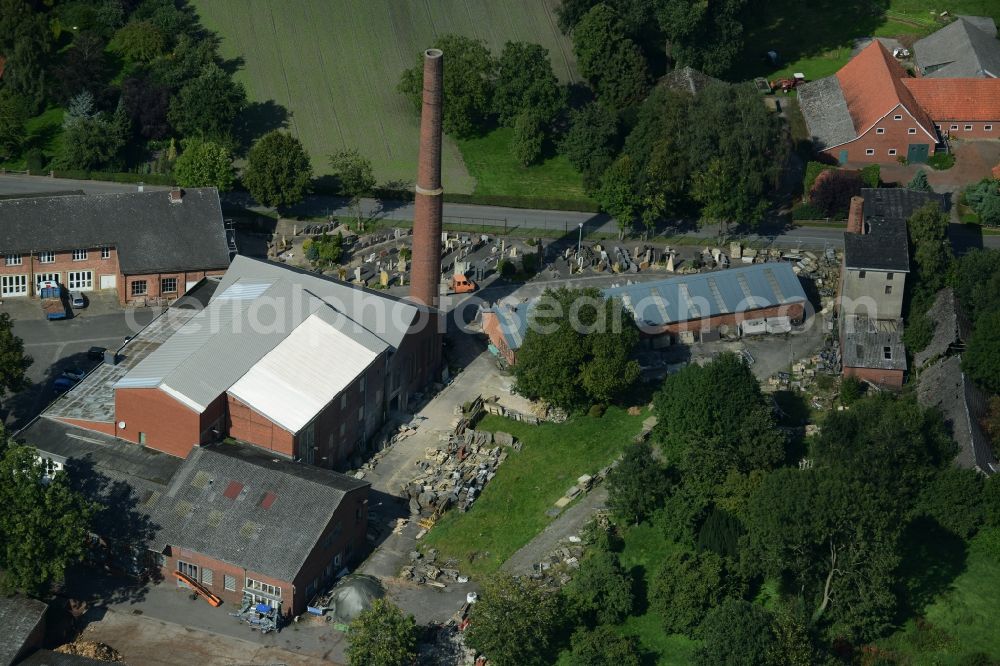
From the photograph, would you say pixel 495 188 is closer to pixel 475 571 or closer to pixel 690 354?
pixel 690 354

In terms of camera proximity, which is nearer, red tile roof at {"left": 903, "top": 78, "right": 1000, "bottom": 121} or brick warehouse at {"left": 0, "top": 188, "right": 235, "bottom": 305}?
Answer: brick warehouse at {"left": 0, "top": 188, "right": 235, "bottom": 305}

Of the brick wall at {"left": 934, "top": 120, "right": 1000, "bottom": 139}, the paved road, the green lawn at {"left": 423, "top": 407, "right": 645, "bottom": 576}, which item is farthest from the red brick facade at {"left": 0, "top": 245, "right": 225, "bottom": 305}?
the brick wall at {"left": 934, "top": 120, "right": 1000, "bottom": 139}

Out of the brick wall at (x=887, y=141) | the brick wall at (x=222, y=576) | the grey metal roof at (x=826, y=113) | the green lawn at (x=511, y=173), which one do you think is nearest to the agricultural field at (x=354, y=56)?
the green lawn at (x=511, y=173)

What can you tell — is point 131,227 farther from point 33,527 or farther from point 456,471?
point 33,527

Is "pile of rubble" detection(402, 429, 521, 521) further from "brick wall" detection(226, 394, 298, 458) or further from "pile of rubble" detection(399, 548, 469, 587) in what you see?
"brick wall" detection(226, 394, 298, 458)

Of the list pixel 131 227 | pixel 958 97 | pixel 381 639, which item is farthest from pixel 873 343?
pixel 131 227

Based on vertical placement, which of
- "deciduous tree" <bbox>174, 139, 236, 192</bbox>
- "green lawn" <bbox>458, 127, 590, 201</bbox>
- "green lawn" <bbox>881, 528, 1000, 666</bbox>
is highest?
"deciduous tree" <bbox>174, 139, 236, 192</bbox>

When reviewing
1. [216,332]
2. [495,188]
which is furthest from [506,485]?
[495,188]
